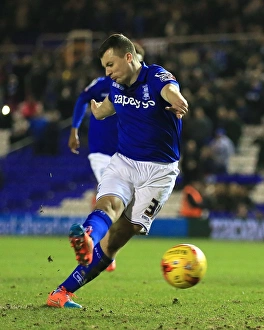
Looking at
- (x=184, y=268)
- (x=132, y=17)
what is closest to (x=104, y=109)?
(x=184, y=268)

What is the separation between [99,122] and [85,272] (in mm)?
3479

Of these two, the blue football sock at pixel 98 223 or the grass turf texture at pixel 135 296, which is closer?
the grass turf texture at pixel 135 296

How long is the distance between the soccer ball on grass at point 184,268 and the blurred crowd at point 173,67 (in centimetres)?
1168

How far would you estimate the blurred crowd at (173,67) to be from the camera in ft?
65.3

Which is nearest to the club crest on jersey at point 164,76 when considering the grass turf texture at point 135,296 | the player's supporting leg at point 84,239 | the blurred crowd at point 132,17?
the player's supporting leg at point 84,239

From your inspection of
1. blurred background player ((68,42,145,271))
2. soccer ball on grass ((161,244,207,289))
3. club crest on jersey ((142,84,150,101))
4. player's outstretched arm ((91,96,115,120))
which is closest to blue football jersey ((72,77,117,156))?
blurred background player ((68,42,145,271))

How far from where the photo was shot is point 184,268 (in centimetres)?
684

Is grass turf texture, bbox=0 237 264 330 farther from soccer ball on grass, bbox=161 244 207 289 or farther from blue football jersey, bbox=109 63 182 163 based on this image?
blue football jersey, bbox=109 63 182 163

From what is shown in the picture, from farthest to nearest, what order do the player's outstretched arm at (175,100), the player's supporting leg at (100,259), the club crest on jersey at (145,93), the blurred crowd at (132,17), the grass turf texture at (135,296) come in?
the blurred crowd at (132,17) → the player's supporting leg at (100,259) → the club crest on jersey at (145,93) → the player's outstretched arm at (175,100) → the grass turf texture at (135,296)

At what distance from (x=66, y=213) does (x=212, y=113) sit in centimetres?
467

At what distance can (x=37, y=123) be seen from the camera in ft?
73.2

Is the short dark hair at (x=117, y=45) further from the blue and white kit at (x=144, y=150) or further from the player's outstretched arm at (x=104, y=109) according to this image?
the player's outstretched arm at (x=104, y=109)

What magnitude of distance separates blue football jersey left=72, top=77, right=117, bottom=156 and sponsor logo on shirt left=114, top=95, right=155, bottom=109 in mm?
2765

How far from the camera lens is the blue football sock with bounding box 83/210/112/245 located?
244 inches
